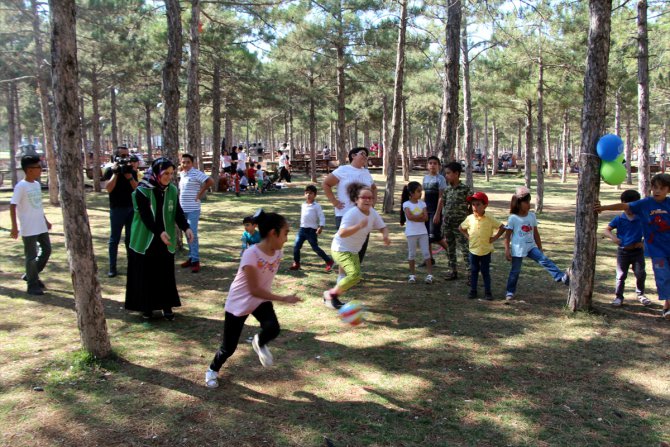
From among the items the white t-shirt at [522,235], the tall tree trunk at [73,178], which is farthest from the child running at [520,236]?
the tall tree trunk at [73,178]

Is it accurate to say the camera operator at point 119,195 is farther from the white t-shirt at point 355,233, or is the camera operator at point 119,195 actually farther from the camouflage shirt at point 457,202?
the camouflage shirt at point 457,202

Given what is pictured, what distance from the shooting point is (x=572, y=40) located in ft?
50.3

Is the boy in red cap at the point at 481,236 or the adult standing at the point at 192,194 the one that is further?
the adult standing at the point at 192,194

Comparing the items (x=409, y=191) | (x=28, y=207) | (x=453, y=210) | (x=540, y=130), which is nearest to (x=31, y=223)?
(x=28, y=207)

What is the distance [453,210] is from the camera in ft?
25.0

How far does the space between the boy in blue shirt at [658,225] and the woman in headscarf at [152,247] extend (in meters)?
4.83

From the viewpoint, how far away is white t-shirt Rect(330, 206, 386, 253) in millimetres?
5641

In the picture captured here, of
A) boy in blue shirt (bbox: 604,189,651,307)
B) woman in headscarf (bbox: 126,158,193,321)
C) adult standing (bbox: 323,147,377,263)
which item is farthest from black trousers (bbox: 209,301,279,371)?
boy in blue shirt (bbox: 604,189,651,307)

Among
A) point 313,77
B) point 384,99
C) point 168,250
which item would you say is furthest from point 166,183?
point 384,99

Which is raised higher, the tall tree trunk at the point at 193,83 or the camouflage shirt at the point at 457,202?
the tall tree trunk at the point at 193,83

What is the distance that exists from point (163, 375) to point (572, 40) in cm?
1534

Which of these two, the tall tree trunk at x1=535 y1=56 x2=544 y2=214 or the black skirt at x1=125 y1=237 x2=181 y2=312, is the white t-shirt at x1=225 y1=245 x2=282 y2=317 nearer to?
the black skirt at x1=125 y1=237 x2=181 y2=312

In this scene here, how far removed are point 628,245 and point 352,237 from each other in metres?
3.49

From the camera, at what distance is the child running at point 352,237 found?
5605 millimetres
